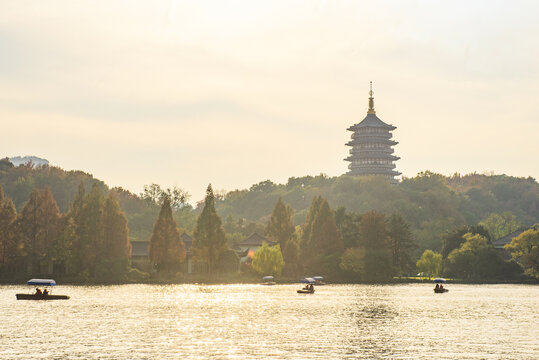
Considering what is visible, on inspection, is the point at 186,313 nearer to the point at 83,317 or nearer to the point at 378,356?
the point at 83,317

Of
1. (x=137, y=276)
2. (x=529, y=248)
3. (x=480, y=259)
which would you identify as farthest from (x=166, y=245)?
(x=529, y=248)

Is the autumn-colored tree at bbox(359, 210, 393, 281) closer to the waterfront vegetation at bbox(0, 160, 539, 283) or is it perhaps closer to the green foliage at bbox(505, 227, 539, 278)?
the waterfront vegetation at bbox(0, 160, 539, 283)

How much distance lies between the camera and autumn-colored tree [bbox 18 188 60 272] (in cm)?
11178

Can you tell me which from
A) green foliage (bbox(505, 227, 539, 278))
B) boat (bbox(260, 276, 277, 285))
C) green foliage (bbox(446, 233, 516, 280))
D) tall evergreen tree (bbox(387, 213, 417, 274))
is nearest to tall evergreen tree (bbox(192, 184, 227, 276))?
boat (bbox(260, 276, 277, 285))

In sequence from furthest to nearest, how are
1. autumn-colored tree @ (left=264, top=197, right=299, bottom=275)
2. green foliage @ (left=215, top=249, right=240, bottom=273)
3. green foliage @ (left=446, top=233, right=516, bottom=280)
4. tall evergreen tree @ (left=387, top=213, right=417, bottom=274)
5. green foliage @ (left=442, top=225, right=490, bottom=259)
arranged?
green foliage @ (left=442, top=225, right=490, bottom=259) < autumn-colored tree @ (left=264, top=197, right=299, bottom=275) < tall evergreen tree @ (left=387, top=213, right=417, bottom=274) < green foliage @ (left=446, top=233, right=516, bottom=280) < green foliage @ (left=215, top=249, right=240, bottom=273)

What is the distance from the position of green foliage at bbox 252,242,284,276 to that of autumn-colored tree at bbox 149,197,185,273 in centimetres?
1251

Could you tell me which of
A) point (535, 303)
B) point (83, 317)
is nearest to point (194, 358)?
point (83, 317)

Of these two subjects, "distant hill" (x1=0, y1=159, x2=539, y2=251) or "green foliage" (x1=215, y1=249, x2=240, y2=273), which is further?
"distant hill" (x1=0, y1=159, x2=539, y2=251)

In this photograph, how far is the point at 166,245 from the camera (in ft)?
384

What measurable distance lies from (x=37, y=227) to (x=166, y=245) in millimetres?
19877

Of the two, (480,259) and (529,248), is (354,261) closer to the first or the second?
(480,259)

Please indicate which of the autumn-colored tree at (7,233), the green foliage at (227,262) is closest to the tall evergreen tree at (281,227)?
the green foliage at (227,262)

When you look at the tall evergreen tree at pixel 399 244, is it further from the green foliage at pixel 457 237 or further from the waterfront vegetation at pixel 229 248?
the green foliage at pixel 457 237

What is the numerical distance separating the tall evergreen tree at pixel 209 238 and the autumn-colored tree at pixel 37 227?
72.3ft
